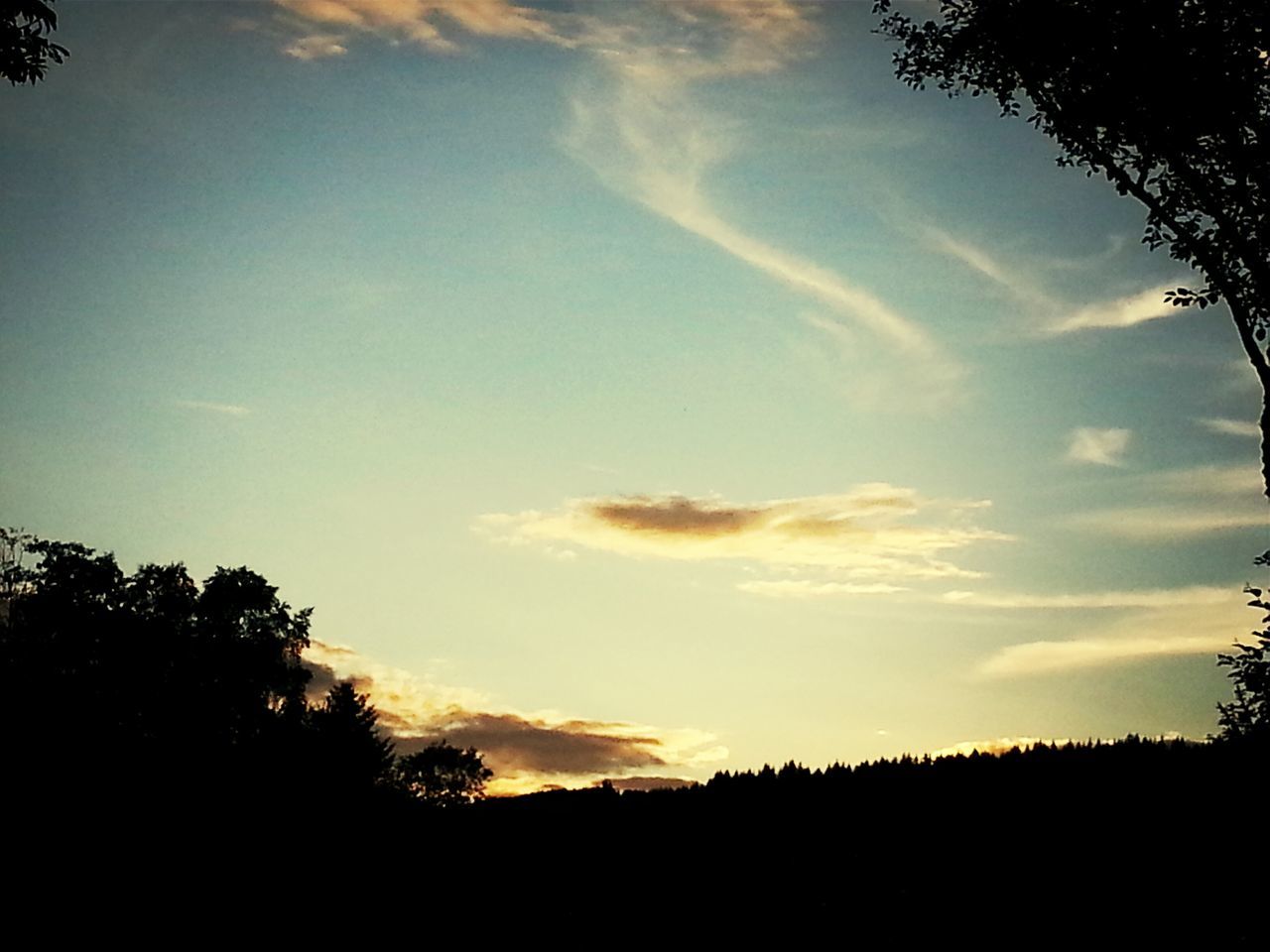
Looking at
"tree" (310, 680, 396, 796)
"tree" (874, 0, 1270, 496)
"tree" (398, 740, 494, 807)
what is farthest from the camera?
"tree" (398, 740, 494, 807)

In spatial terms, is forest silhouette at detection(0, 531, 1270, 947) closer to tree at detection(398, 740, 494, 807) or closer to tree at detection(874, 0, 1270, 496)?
tree at detection(874, 0, 1270, 496)

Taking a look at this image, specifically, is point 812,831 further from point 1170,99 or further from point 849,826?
point 1170,99

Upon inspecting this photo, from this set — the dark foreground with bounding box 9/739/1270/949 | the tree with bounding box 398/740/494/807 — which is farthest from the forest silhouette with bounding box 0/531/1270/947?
the tree with bounding box 398/740/494/807

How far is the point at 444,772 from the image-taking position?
85688 millimetres

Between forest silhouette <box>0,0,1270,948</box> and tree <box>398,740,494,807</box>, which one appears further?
tree <box>398,740,494,807</box>

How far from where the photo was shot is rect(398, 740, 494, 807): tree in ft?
279

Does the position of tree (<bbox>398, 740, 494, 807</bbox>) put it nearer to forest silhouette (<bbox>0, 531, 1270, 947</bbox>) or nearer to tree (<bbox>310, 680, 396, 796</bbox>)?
tree (<bbox>310, 680, 396, 796</bbox>)

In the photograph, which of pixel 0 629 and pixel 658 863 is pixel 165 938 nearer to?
pixel 658 863

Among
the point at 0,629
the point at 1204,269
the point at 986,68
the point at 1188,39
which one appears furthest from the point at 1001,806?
the point at 0,629

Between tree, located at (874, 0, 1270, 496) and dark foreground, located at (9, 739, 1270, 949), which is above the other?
tree, located at (874, 0, 1270, 496)

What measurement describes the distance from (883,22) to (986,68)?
260 cm

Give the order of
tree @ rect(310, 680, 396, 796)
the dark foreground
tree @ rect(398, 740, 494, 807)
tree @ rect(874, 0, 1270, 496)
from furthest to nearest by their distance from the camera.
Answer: tree @ rect(398, 740, 494, 807) < tree @ rect(310, 680, 396, 796) < tree @ rect(874, 0, 1270, 496) < the dark foreground

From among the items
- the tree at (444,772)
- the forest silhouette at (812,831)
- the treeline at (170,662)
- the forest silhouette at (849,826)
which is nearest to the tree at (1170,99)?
the forest silhouette at (849,826)

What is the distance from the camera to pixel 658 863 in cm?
1298
